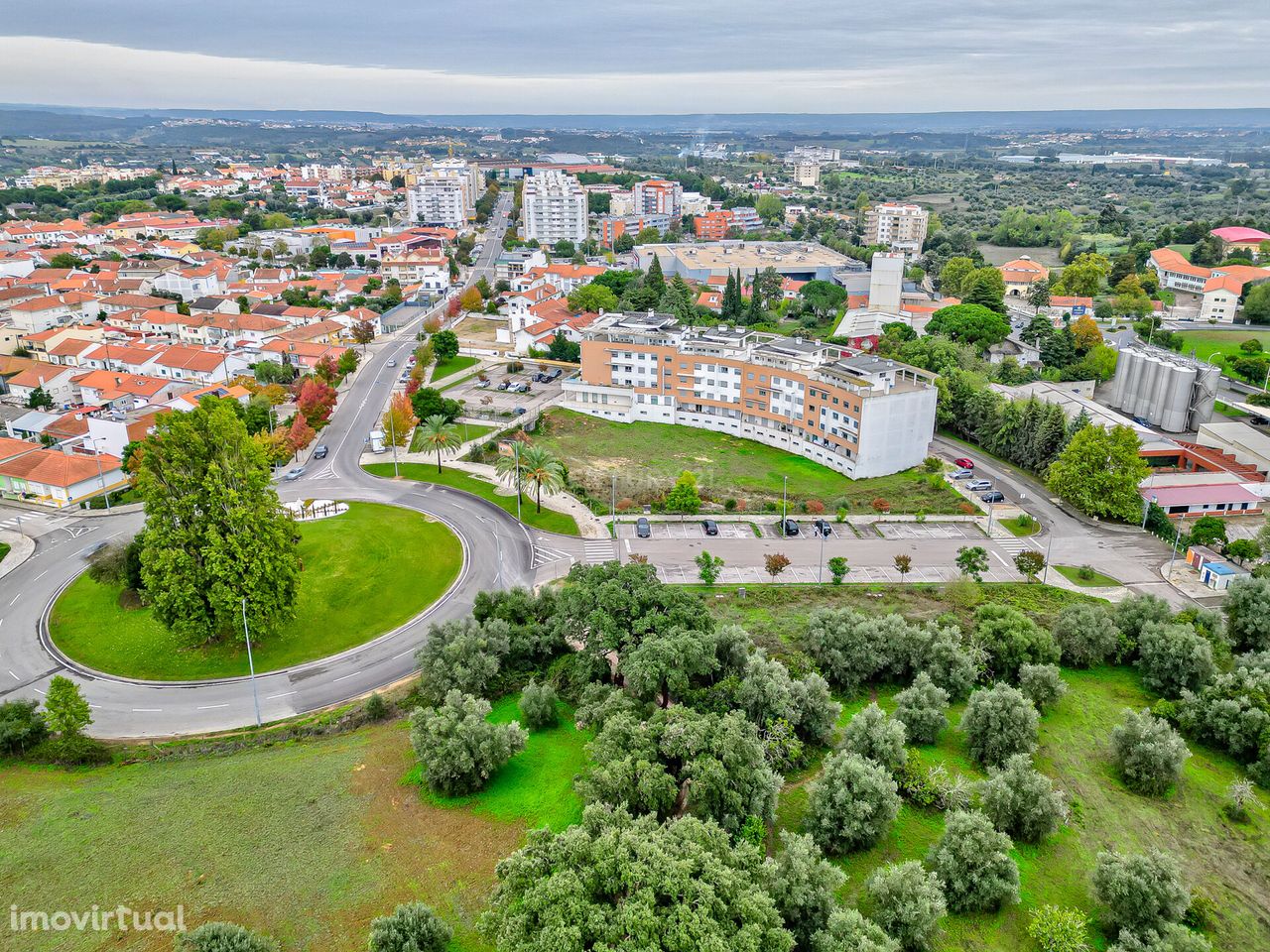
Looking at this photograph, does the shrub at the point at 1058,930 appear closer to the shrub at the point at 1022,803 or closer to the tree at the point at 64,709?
the shrub at the point at 1022,803

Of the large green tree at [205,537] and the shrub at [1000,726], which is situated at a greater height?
the large green tree at [205,537]

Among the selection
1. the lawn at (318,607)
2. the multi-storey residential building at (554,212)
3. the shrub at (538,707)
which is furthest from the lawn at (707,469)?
the multi-storey residential building at (554,212)

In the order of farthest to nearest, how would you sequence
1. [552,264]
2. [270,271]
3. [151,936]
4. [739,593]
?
[552,264] → [270,271] → [739,593] → [151,936]

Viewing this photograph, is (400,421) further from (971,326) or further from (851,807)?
(971,326)

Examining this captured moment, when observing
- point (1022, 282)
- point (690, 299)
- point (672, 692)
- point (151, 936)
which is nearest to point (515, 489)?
point (672, 692)

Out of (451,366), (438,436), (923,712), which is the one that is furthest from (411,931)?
(451,366)

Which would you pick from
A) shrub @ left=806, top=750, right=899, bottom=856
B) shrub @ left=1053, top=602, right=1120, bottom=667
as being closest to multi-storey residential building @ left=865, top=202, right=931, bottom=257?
shrub @ left=1053, top=602, right=1120, bottom=667

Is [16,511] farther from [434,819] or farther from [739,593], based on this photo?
[739,593]
